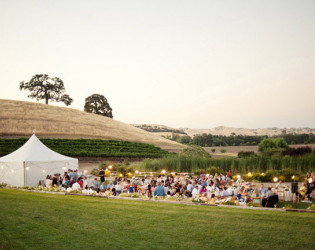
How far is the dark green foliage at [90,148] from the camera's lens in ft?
130

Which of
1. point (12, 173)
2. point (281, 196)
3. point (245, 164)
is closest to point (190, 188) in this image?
point (281, 196)

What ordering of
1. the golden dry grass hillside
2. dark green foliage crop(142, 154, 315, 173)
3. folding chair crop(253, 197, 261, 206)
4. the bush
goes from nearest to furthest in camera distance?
1. folding chair crop(253, 197, 261, 206)
2. dark green foliage crop(142, 154, 315, 173)
3. the bush
4. the golden dry grass hillside

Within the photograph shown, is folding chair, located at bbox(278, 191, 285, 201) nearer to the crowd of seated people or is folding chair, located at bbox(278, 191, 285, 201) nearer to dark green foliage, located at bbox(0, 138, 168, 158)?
the crowd of seated people

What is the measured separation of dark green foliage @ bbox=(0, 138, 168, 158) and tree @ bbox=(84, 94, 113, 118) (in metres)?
35.6

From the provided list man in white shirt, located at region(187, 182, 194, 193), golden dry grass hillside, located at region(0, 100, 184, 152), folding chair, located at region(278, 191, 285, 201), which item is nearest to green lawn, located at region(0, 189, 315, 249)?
man in white shirt, located at region(187, 182, 194, 193)

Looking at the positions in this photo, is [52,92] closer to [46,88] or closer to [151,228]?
[46,88]

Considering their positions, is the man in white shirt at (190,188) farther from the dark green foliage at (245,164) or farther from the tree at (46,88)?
the tree at (46,88)

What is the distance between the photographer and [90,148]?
143 ft

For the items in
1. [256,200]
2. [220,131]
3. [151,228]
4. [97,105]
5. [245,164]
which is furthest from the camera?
[220,131]

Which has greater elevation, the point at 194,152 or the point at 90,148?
the point at 90,148

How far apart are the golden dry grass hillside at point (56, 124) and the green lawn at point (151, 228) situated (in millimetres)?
39939

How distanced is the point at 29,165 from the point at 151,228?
14.2 metres

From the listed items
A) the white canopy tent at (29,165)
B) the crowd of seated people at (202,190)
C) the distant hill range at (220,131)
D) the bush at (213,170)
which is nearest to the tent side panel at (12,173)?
the white canopy tent at (29,165)

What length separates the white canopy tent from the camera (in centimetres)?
1991
